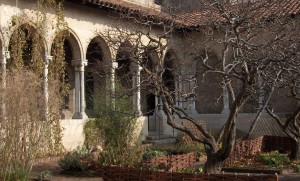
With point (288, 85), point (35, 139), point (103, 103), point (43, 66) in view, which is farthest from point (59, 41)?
point (288, 85)

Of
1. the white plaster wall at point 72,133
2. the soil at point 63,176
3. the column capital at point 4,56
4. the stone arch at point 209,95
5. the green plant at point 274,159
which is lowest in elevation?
the soil at point 63,176

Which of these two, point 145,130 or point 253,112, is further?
point 253,112

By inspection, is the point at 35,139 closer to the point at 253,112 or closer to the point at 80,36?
the point at 80,36

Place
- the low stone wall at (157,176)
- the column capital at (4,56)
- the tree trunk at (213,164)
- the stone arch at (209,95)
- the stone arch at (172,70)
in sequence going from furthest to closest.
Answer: the stone arch at (209,95) → the stone arch at (172,70) → the column capital at (4,56) → the tree trunk at (213,164) → the low stone wall at (157,176)

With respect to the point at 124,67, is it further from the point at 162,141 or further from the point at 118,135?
the point at 118,135

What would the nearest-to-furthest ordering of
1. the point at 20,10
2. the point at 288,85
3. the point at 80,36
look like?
the point at 288,85 < the point at 20,10 < the point at 80,36

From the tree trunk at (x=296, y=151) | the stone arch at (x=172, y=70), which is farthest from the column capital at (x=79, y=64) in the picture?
the tree trunk at (x=296, y=151)

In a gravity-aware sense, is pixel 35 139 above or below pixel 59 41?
below

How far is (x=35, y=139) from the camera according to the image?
9.33 metres

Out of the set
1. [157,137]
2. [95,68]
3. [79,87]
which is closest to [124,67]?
[95,68]

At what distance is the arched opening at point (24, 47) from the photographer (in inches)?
547

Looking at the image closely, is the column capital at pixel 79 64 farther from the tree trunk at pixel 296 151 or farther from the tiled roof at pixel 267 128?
the tree trunk at pixel 296 151

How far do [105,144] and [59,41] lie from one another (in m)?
5.03

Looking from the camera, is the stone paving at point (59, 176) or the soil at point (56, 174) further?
the soil at point (56, 174)
